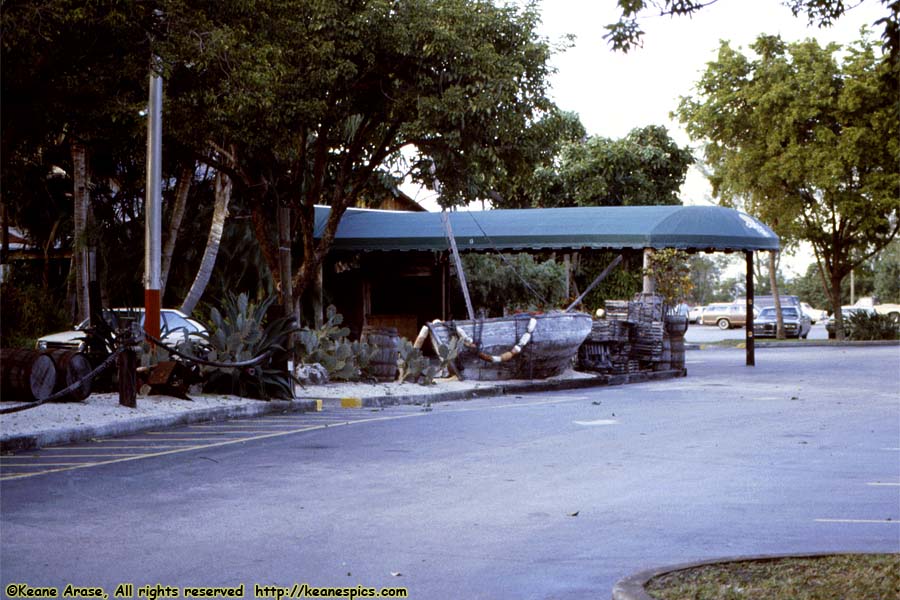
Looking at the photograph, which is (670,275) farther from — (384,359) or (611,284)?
(611,284)

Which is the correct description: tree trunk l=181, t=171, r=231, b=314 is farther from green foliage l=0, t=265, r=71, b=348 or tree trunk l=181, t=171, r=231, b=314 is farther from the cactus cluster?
the cactus cluster

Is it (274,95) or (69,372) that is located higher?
(274,95)

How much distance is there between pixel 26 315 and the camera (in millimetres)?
25281

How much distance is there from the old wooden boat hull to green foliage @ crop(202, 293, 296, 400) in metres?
5.75

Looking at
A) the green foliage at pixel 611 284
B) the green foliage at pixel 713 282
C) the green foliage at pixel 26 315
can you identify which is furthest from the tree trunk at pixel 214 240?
the green foliage at pixel 713 282

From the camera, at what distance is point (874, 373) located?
1071 inches

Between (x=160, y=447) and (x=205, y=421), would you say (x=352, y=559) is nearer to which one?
(x=160, y=447)

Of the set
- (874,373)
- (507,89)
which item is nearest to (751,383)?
(874,373)

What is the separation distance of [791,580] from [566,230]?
25.0m

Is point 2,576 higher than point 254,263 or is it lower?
lower

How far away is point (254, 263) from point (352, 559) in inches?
1005

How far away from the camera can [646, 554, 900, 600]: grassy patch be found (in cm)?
560

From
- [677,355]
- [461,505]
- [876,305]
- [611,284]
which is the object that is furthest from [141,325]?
[876,305]

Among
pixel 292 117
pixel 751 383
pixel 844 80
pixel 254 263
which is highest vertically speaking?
pixel 844 80
